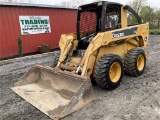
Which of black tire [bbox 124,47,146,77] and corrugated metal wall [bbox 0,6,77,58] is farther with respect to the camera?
corrugated metal wall [bbox 0,6,77,58]

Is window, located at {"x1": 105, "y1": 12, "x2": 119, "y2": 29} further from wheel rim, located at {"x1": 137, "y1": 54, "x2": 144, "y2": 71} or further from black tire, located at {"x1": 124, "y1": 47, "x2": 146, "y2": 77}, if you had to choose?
wheel rim, located at {"x1": 137, "y1": 54, "x2": 144, "y2": 71}

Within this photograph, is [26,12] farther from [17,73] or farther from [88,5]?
[88,5]

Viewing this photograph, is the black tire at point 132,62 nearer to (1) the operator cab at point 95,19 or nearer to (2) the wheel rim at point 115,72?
(2) the wheel rim at point 115,72

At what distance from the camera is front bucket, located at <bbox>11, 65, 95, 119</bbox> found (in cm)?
362

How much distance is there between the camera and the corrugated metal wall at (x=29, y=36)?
9.56 m

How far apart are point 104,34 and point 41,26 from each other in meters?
7.37

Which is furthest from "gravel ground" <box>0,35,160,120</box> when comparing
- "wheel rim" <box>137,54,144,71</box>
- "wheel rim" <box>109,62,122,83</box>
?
"wheel rim" <box>137,54,144,71</box>

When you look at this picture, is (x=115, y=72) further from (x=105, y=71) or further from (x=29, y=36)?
(x=29, y=36)

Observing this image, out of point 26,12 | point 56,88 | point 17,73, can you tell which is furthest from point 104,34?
point 26,12

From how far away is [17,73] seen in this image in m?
6.83

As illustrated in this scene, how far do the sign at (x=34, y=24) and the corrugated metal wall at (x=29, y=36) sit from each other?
0.57 ft

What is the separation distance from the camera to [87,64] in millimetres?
4434

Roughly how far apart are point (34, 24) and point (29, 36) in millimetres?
728

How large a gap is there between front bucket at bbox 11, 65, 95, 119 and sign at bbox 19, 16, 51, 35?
5.75 metres
